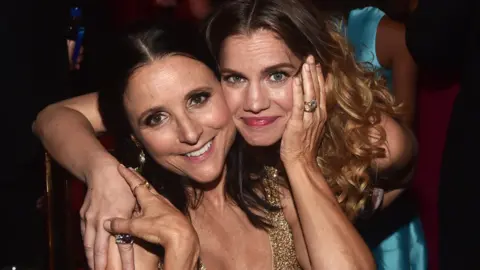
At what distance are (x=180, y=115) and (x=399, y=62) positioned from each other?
1.05 metres

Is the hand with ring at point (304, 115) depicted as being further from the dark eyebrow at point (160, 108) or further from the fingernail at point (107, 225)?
the fingernail at point (107, 225)

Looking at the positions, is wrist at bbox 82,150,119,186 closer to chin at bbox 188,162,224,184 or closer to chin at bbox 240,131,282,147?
chin at bbox 188,162,224,184

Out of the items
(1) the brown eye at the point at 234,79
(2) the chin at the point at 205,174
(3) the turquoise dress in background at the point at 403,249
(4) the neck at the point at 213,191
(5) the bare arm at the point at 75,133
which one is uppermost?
(1) the brown eye at the point at 234,79

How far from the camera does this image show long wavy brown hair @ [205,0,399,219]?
2.05m

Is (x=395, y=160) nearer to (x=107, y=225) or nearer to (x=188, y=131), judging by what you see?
(x=188, y=131)

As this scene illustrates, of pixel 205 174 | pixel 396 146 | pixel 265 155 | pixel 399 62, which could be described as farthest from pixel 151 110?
pixel 399 62

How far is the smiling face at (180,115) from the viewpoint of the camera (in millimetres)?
1912

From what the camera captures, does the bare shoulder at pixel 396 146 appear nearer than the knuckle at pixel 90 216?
No

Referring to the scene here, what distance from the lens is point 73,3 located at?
2.72 metres

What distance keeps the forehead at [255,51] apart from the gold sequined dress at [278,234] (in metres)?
0.40

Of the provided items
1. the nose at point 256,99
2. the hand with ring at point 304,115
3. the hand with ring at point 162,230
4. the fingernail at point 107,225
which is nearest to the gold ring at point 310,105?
the hand with ring at point 304,115

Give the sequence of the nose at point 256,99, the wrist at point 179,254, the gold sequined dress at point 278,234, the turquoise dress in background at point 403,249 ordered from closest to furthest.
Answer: the wrist at point 179,254
the nose at point 256,99
the gold sequined dress at point 278,234
the turquoise dress in background at point 403,249

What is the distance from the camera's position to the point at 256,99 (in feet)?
6.46

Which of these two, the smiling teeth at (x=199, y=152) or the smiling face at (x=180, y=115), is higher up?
the smiling face at (x=180, y=115)
